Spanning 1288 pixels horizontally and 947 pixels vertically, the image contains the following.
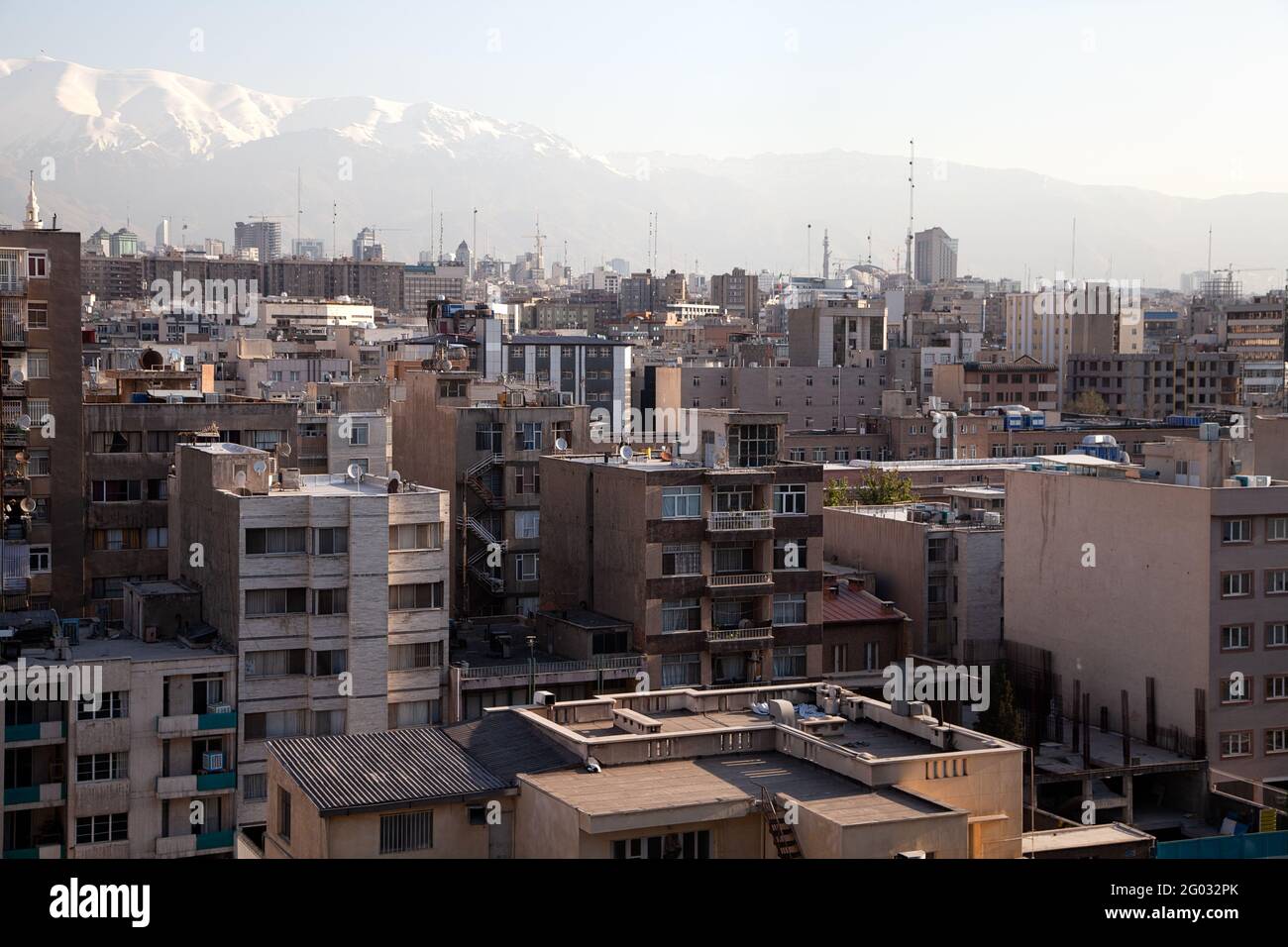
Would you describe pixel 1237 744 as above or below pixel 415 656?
below

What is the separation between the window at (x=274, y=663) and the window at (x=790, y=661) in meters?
5.97

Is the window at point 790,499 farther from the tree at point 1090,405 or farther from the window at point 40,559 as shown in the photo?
the tree at point 1090,405

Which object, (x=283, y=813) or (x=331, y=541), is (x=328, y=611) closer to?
(x=331, y=541)

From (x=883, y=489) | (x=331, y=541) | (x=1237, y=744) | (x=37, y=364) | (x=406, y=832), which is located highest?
(x=37, y=364)

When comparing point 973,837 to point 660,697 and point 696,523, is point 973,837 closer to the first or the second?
point 660,697

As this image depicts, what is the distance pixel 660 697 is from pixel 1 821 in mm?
6771

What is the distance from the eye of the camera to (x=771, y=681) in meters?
20.0

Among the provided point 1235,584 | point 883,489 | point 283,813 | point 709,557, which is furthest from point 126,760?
point 883,489

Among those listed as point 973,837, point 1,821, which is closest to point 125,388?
point 1,821

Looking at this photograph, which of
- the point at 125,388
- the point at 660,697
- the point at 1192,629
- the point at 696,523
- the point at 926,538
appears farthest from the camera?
the point at 125,388

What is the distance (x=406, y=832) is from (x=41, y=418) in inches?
570

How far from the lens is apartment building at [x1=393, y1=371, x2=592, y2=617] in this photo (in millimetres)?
23516

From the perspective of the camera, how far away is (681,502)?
1977cm

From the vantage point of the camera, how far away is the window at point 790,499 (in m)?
20.5
